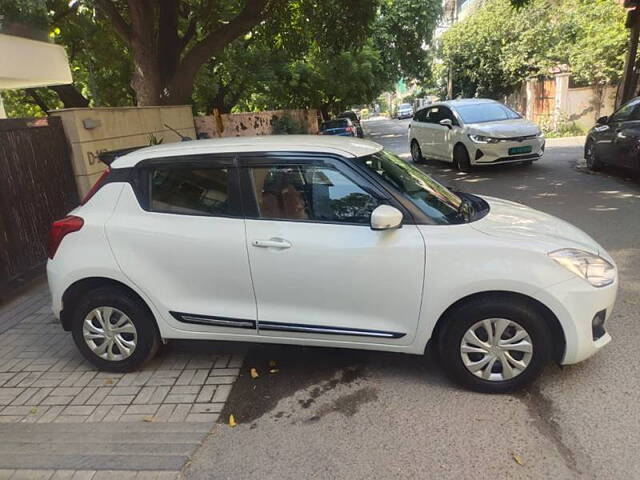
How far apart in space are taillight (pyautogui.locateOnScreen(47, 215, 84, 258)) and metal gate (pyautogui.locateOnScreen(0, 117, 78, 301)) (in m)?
2.43

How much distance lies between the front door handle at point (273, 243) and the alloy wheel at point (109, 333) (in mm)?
1185

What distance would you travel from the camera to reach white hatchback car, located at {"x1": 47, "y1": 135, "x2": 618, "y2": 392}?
9.75 feet

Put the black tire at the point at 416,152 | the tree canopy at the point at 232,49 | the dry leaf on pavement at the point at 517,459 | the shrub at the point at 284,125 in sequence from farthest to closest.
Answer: the shrub at the point at 284,125
the black tire at the point at 416,152
the tree canopy at the point at 232,49
the dry leaf on pavement at the point at 517,459

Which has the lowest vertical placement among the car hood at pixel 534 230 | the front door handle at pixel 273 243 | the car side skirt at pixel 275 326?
the car side skirt at pixel 275 326

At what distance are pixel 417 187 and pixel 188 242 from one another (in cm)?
166

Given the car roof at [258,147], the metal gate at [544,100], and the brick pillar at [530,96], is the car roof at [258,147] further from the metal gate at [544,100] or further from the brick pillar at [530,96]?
the brick pillar at [530,96]

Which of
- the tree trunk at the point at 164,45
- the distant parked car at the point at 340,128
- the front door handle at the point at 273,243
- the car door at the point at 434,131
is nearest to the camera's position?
the front door handle at the point at 273,243

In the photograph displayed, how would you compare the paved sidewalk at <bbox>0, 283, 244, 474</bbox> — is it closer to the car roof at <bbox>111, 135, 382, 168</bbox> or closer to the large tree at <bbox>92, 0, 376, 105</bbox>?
the car roof at <bbox>111, 135, 382, 168</bbox>

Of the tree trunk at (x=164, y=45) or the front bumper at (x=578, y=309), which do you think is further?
the tree trunk at (x=164, y=45)

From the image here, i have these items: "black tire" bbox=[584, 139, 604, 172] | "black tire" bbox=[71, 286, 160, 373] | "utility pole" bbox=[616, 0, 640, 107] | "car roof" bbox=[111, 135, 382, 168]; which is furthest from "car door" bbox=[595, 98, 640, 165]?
"black tire" bbox=[71, 286, 160, 373]

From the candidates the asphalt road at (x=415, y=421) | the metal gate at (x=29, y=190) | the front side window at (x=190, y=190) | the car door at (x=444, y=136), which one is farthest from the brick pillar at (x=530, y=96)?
the front side window at (x=190, y=190)

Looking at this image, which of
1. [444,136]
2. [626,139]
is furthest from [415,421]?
[444,136]

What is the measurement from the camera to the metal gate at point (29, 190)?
560cm

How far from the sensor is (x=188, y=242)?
10.9ft
